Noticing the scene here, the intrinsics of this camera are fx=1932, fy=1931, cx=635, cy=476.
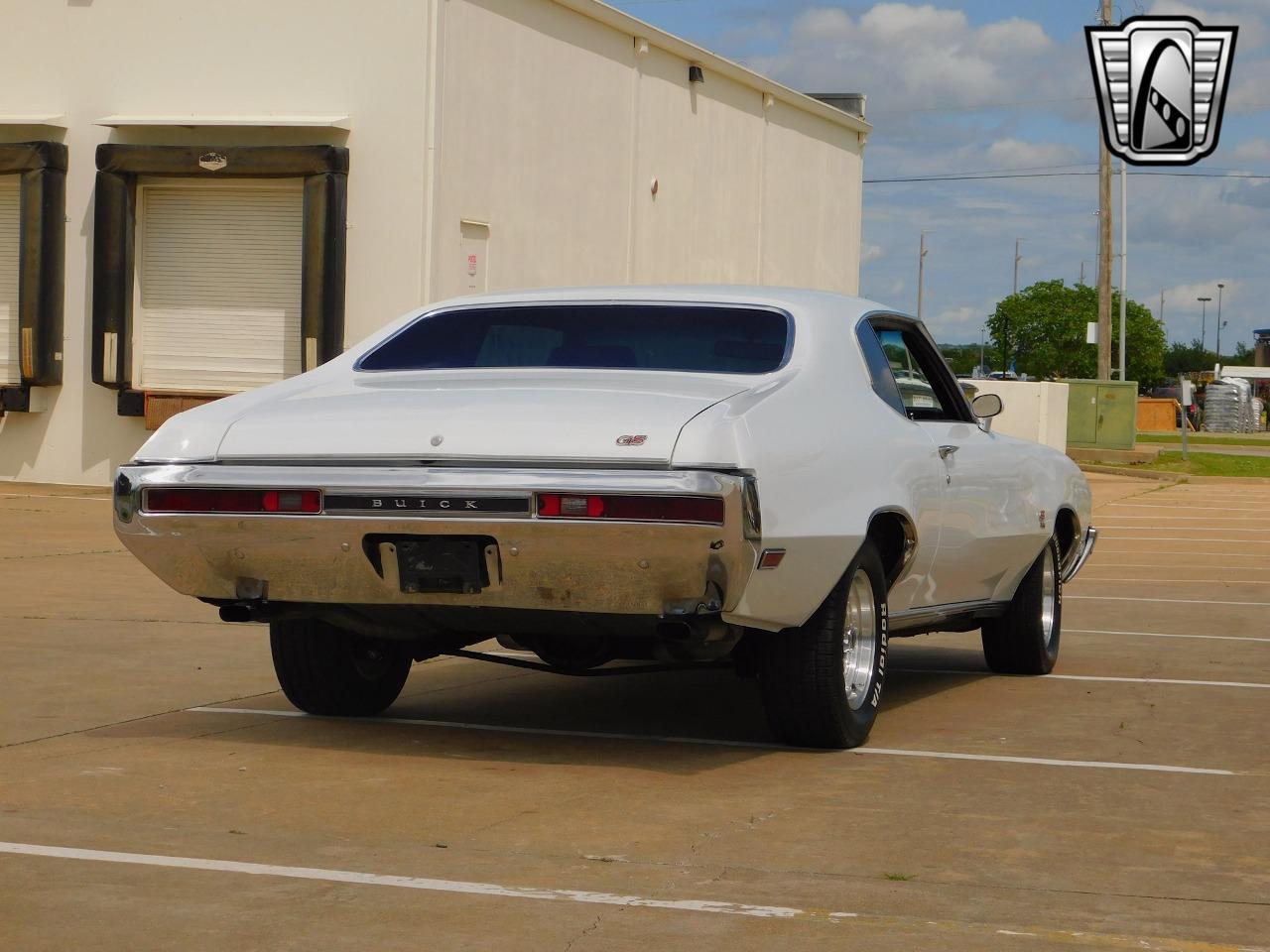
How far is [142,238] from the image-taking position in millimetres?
21469

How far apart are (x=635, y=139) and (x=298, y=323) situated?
6.18 meters

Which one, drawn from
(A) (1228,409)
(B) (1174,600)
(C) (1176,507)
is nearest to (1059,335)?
(A) (1228,409)

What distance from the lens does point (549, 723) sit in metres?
7.53

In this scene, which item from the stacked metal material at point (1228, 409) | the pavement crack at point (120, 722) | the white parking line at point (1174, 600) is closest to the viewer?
the pavement crack at point (120, 722)

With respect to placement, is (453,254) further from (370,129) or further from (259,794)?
(259,794)

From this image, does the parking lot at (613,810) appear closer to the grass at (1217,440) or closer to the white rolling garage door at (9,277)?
the white rolling garage door at (9,277)

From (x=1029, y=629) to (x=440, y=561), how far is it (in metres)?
3.79

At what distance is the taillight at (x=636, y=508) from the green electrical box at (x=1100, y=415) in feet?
104

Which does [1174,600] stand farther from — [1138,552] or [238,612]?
[238,612]

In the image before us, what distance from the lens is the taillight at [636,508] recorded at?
580 cm

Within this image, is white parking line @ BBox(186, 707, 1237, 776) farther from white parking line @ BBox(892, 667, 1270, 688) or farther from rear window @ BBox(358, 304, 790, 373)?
white parking line @ BBox(892, 667, 1270, 688)

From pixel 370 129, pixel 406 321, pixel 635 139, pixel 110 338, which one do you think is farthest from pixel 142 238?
pixel 406 321

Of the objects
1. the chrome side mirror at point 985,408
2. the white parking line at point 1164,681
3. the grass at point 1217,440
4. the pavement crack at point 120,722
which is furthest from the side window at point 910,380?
the grass at point 1217,440

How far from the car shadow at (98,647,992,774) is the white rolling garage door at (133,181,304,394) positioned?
12.7 m
